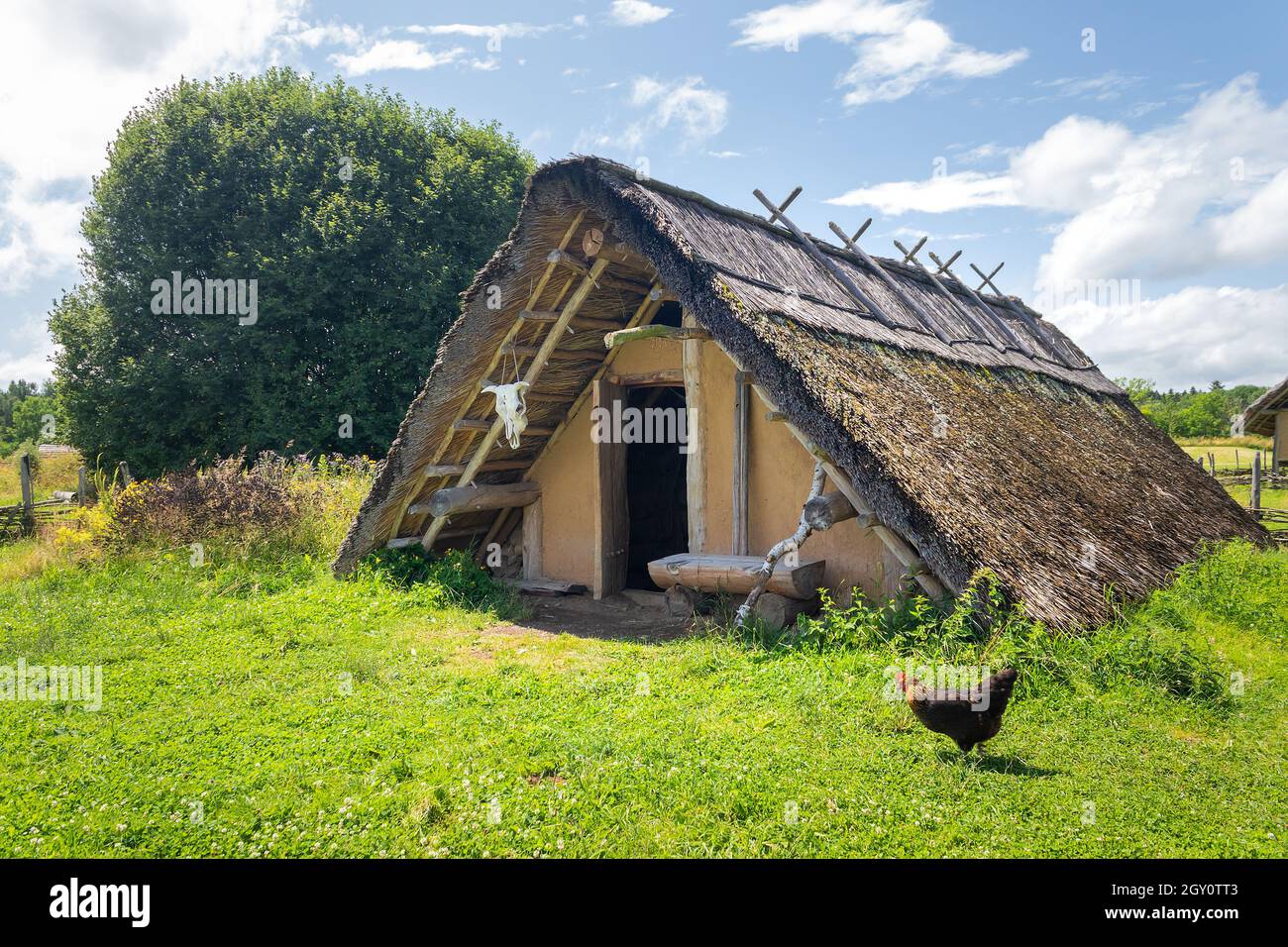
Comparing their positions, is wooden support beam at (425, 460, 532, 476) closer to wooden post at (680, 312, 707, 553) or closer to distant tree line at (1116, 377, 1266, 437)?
wooden post at (680, 312, 707, 553)

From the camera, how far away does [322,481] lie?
36.0ft

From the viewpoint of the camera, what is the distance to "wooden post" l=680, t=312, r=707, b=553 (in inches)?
318

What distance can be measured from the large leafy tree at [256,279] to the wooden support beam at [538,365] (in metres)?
7.94

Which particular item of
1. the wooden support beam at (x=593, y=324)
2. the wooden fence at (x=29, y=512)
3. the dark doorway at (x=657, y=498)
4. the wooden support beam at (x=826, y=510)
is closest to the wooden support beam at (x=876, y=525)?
the wooden support beam at (x=826, y=510)

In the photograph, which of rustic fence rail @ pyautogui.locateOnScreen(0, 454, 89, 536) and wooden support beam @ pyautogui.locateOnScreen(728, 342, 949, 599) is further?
rustic fence rail @ pyautogui.locateOnScreen(0, 454, 89, 536)

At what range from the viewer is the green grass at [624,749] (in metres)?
3.39

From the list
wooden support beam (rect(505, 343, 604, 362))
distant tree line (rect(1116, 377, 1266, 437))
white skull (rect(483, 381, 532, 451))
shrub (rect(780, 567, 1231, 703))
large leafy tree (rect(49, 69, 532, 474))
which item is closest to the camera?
shrub (rect(780, 567, 1231, 703))

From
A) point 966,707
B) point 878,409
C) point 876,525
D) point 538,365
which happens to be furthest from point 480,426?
point 966,707

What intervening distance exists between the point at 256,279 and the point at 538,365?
1012 cm

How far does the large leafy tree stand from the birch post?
11577 millimetres

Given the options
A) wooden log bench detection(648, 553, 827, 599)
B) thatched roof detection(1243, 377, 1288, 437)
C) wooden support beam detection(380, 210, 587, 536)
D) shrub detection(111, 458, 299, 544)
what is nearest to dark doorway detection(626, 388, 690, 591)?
wooden support beam detection(380, 210, 587, 536)

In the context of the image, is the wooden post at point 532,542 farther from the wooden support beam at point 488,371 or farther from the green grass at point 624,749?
the green grass at point 624,749

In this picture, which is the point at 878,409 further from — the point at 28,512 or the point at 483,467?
the point at 28,512

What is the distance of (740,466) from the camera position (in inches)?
309
